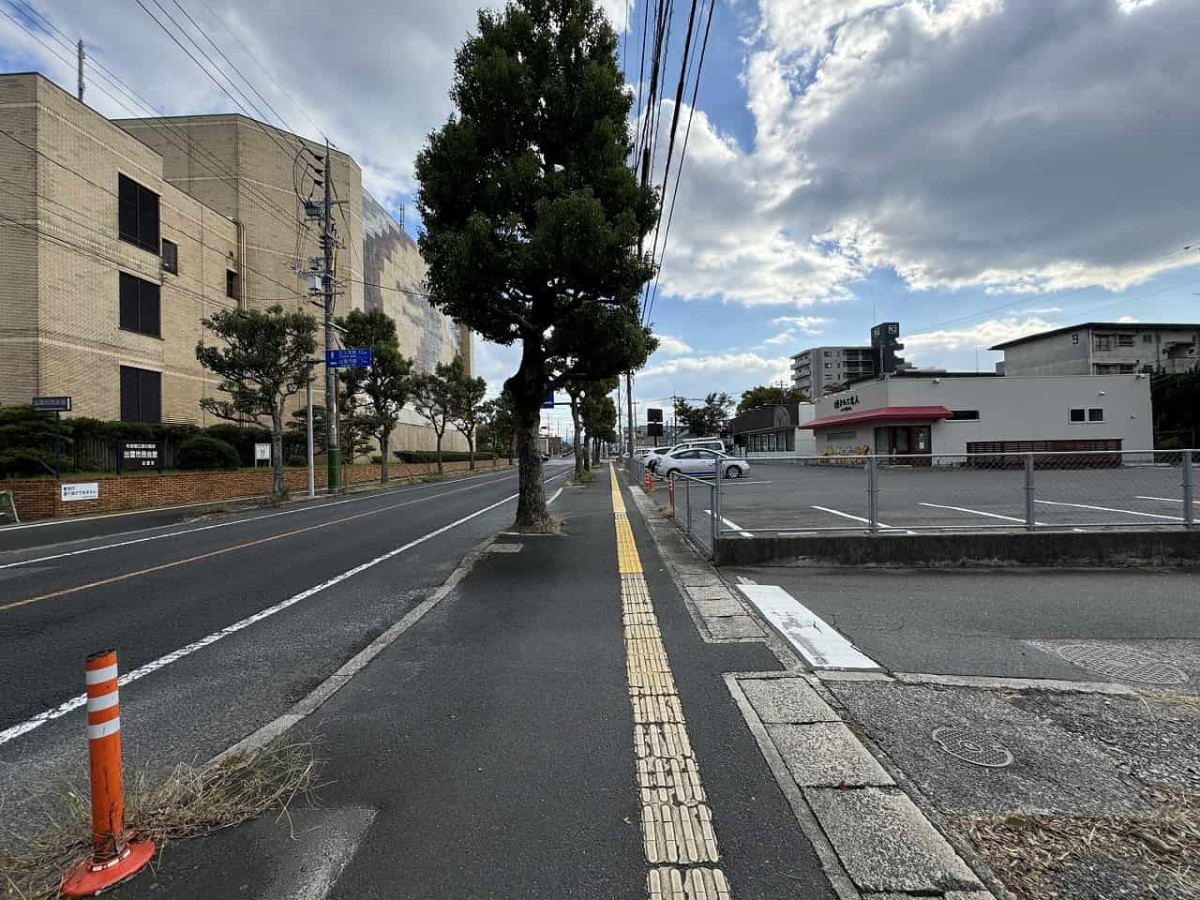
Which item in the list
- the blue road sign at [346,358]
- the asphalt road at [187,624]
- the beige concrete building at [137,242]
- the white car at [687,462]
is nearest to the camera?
the asphalt road at [187,624]

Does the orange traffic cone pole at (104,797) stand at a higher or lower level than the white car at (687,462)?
lower

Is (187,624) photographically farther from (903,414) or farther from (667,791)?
(903,414)

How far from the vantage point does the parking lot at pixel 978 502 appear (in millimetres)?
8023

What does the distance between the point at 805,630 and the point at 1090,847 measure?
2828mm

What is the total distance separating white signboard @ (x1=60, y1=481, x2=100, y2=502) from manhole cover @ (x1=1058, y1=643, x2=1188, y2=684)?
21.3 metres

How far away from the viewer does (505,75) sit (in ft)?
31.5

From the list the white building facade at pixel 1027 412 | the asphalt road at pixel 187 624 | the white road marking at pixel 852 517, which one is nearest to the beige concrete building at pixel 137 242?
the asphalt road at pixel 187 624

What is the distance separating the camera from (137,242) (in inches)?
967

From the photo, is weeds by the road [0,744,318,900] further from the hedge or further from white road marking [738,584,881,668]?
the hedge

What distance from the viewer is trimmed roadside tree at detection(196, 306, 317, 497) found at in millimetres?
18641

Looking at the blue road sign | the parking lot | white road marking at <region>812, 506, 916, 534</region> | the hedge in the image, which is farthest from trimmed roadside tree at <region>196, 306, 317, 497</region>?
the hedge

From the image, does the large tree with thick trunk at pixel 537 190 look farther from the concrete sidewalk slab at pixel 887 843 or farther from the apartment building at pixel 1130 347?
the apartment building at pixel 1130 347

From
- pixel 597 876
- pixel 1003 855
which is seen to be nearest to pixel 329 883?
pixel 597 876

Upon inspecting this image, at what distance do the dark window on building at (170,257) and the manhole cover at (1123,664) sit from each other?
1306 inches
